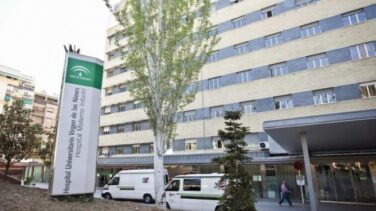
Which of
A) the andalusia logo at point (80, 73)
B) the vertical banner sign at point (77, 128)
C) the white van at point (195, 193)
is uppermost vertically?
the andalusia logo at point (80, 73)

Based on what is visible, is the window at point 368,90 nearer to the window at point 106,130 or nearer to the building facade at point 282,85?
the building facade at point 282,85

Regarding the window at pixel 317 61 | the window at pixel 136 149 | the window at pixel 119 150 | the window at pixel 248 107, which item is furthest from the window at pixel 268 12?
the window at pixel 119 150

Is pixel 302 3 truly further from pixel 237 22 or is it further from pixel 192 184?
pixel 192 184

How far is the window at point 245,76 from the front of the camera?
2333 centimetres

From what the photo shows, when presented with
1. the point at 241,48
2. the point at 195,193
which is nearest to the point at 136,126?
the point at 241,48

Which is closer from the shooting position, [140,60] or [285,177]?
[140,60]

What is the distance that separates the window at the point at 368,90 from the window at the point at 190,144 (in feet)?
45.7

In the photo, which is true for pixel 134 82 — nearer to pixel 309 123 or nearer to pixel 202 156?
pixel 309 123

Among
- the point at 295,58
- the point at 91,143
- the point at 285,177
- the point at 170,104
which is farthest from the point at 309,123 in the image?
the point at 295,58

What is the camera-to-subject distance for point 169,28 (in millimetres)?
11836

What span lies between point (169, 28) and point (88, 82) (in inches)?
169

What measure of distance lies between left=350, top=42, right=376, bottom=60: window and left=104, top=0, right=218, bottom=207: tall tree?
522 inches

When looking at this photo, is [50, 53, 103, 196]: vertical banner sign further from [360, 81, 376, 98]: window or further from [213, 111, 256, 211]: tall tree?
[360, 81, 376, 98]: window

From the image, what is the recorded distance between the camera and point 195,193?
14539mm
